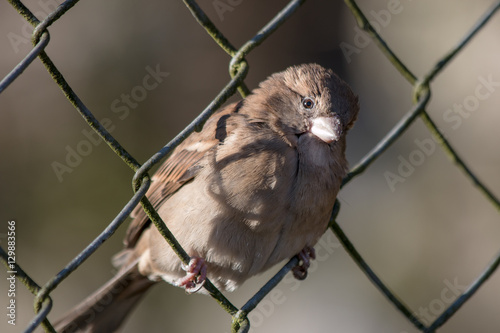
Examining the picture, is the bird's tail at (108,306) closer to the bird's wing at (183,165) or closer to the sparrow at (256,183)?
the sparrow at (256,183)

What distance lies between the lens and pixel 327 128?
90.9 inches

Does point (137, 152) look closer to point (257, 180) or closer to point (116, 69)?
point (116, 69)

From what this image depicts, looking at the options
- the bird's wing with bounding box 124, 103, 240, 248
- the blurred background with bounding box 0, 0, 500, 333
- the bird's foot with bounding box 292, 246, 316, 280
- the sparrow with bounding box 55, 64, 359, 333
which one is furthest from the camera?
the blurred background with bounding box 0, 0, 500, 333

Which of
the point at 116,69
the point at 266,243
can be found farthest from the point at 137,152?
the point at 266,243

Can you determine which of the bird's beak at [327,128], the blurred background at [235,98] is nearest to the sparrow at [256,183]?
the bird's beak at [327,128]

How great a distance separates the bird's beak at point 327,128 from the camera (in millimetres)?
2289

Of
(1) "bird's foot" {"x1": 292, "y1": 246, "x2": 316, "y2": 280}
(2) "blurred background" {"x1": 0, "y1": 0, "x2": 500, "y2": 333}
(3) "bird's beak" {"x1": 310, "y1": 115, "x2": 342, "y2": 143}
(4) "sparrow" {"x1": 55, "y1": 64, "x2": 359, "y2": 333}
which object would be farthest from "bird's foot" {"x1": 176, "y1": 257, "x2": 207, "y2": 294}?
(2) "blurred background" {"x1": 0, "y1": 0, "x2": 500, "y2": 333}

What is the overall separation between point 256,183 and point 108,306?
1.02 m

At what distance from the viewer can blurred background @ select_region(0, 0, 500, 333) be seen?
4184 mm

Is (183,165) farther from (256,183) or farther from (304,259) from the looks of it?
(304,259)

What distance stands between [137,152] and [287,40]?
183cm

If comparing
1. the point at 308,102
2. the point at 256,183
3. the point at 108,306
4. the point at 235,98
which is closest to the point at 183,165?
the point at 256,183

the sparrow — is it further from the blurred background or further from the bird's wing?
the blurred background

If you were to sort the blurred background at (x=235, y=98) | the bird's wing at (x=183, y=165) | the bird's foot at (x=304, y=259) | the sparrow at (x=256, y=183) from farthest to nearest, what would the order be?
the blurred background at (x=235, y=98) < the bird's foot at (x=304, y=259) < the bird's wing at (x=183, y=165) < the sparrow at (x=256, y=183)
